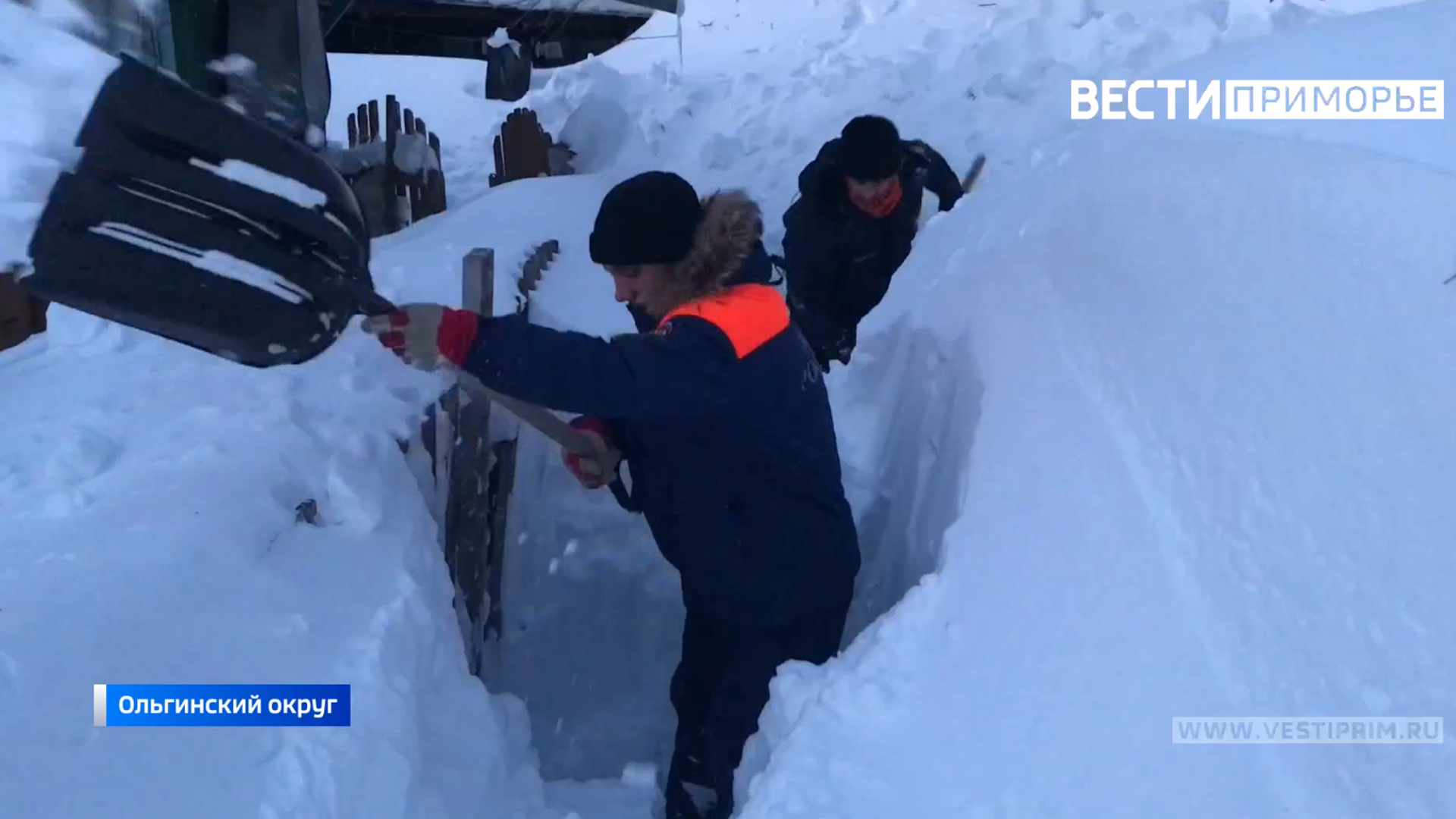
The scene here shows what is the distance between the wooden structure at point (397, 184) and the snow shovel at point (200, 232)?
4.99m

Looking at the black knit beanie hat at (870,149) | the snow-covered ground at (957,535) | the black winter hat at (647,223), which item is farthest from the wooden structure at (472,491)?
the black knit beanie hat at (870,149)

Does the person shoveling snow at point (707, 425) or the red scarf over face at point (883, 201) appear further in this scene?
the red scarf over face at point (883, 201)

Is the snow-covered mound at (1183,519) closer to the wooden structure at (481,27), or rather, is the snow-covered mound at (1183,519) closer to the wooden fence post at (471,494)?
the wooden fence post at (471,494)

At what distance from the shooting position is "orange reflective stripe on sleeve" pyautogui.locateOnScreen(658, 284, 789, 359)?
200 centimetres

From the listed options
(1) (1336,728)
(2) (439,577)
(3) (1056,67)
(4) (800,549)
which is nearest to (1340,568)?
(1) (1336,728)

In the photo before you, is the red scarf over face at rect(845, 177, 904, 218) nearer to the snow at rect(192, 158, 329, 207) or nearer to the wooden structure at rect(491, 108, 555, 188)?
the snow at rect(192, 158, 329, 207)

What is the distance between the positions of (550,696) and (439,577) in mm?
1069

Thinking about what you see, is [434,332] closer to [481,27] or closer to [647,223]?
[647,223]

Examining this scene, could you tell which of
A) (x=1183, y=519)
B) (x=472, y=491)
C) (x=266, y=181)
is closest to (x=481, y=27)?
(x=472, y=491)

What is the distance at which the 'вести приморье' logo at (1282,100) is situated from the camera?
286 centimetres

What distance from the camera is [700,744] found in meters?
2.49

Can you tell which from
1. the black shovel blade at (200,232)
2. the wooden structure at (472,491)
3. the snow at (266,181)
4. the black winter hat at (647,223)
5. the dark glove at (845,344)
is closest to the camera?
the black shovel blade at (200,232)

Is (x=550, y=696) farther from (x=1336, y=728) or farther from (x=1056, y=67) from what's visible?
(x=1056, y=67)

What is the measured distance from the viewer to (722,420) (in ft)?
7.14
